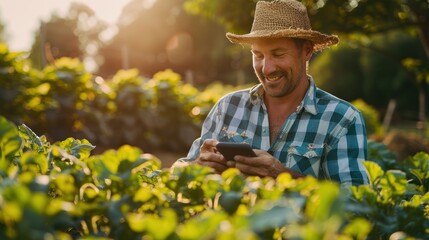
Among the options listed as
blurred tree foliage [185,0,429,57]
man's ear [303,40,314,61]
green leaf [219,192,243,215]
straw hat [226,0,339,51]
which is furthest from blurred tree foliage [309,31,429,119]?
green leaf [219,192,243,215]

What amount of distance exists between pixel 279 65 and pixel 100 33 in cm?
4444

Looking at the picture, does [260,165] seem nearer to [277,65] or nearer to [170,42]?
[277,65]

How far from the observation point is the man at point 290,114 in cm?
292

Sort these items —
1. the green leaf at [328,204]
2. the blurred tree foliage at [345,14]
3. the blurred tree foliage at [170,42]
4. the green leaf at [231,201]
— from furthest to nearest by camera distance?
the blurred tree foliage at [170,42]
the blurred tree foliage at [345,14]
the green leaf at [231,201]
the green leaf at [328,204]

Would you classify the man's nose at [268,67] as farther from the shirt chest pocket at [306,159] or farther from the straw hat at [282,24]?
the shirt chest pocket at [306,159]

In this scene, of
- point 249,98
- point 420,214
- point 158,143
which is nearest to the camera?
point 420,214

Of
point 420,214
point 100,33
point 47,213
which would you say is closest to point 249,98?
point 420,214

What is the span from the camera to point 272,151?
10.1 ft

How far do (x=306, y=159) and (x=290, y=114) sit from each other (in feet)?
1.09

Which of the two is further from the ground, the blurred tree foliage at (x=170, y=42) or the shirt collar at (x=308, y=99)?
the shirt collar at (x=308, y=99)

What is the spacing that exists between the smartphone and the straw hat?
2.78ft

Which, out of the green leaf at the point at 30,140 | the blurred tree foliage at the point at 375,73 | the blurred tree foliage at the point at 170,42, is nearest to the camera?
the green leaf at the point at 30,140

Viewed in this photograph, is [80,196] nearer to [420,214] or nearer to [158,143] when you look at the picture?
[420,214]

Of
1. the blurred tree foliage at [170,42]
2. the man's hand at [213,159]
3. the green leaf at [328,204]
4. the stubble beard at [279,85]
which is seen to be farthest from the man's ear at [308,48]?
the blurred tree foliage at [170,42]
